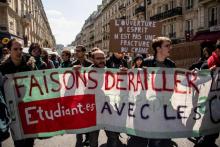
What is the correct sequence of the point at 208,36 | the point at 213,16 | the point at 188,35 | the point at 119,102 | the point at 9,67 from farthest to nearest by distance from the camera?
the point at 188,35 < the point at 213,16 < the point at 208,36 < the point at 119,102 < the point at 9,67

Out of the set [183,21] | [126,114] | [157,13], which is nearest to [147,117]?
[126,114]

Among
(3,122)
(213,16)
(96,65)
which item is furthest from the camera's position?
(213,16)

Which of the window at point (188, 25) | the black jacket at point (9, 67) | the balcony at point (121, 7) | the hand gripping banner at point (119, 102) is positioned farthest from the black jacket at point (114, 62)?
the balcony at point (121, 7)

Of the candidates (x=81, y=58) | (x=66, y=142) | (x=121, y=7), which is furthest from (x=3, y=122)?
(x=121, y=7)

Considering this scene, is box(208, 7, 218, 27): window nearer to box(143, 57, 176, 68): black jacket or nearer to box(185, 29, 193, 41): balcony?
box(185, 29, 193, 41): balcony

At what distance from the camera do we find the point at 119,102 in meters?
5.12

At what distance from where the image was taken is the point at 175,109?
497 cm

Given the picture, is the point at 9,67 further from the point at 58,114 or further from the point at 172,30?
the point at 172,30

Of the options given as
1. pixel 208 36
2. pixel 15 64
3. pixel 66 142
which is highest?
pixel 208 36

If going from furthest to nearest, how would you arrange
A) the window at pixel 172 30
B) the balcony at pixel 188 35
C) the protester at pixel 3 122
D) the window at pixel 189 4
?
the window at pixel 172 30 → the window at pixel 189 4 → the balcony at pixel 188 35 → the protester at pixel 3 122

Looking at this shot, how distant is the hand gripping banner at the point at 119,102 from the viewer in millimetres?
4934

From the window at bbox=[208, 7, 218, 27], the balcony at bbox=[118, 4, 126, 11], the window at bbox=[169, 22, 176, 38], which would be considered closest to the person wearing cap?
the window at bbox=[208, 7, 218, 27]

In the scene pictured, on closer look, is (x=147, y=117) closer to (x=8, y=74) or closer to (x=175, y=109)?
(x=175, y=109)

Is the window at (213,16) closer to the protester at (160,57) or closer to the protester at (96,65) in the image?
the protester at (160,57)
